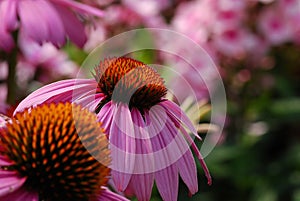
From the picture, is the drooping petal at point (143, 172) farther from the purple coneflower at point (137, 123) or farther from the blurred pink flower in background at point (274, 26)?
the blurred pink flower in background at point (274, 26)

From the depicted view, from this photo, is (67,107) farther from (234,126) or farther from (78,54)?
(234,126)

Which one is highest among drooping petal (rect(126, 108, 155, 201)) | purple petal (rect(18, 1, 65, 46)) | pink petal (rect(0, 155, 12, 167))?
purple petal (rect(18, 1, 65, 46))

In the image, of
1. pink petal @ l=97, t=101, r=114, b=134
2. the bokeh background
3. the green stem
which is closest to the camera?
pink petal @ l=97, t=101, r=114, b=134

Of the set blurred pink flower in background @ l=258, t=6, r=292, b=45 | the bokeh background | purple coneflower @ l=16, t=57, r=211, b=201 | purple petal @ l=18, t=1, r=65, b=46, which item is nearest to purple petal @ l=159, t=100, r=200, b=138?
purple coneflower @ l=16, t=57, r=211, b=201

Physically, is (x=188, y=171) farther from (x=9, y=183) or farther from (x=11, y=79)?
(x=11, y=79)

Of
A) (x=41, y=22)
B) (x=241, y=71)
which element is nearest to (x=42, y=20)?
(x=41, y=22)

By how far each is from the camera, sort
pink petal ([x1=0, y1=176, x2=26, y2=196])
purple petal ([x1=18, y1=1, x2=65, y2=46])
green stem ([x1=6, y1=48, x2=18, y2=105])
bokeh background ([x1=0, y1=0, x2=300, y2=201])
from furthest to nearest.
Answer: bokeh background ([x1=0, y1=0, x2=300, y2=201]), green stem ([x1=6, y1=48, x2=18, y2=105]), purple petal ([x1=18, y1=1, x2=65, y2=46]), pink petal ([x1=0, y1=176, x2=26, y2=196])

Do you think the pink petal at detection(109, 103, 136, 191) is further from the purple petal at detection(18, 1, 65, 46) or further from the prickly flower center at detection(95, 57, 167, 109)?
the purple petal at detection(18, 1, 65, 46)

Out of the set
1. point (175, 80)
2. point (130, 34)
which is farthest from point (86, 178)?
point (130, 34)
